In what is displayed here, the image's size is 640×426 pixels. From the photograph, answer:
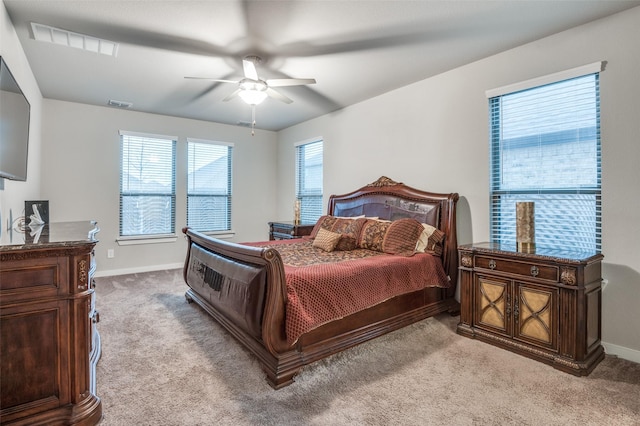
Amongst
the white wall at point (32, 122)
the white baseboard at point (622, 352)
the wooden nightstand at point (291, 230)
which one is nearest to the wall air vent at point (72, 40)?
the white wall at point (32, 122)

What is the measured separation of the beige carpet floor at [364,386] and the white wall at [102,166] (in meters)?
2.74

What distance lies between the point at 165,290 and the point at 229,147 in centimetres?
311

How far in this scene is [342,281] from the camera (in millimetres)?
2398

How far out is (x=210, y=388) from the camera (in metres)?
2.06

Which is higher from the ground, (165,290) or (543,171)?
(543,171)

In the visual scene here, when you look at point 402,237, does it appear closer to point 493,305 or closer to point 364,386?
point 493,305

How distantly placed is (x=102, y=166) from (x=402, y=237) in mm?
4785

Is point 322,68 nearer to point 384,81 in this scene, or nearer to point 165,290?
point 384,81

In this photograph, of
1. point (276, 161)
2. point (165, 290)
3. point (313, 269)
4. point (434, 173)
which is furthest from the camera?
point (276, 161)

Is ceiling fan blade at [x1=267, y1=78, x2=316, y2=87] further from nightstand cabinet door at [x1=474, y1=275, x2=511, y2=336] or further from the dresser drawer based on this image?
nightstand cabinet door at [x1=474, y1=275, x2=511, y2=336]

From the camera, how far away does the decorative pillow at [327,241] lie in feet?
11.4

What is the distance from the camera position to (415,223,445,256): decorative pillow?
3346 mm

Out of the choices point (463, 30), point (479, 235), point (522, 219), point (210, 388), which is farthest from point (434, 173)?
point (210, 388)

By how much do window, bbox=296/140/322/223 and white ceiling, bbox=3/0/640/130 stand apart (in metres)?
1.61
